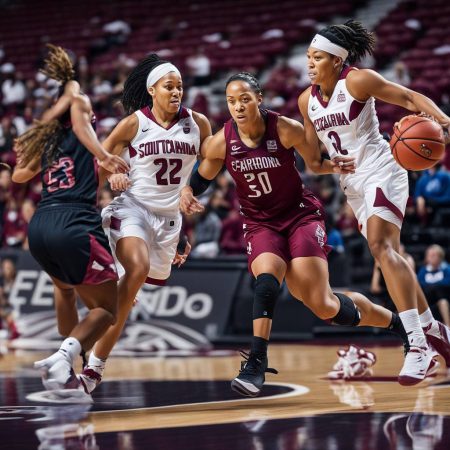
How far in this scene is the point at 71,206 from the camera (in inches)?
219

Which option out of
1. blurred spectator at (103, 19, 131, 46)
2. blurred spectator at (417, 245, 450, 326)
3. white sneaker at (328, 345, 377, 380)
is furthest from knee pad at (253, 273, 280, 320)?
blurred spectator at (103, 19, 131, 46)

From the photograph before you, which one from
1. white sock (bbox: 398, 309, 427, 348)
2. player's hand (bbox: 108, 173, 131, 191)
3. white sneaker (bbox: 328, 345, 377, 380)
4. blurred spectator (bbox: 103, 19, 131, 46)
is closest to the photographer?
player's hand (bbox: 108, 173, 131, 191)

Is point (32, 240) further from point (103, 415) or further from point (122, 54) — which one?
point (122, 54)

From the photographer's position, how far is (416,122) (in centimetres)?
604

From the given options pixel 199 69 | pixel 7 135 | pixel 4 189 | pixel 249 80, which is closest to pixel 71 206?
pixel 249 80

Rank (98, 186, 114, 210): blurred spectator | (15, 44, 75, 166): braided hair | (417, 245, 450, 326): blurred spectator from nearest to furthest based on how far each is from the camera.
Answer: (15, 44, 75, 166): braided hair < (417, 245, 450, 326): blurred spectator < (98, 186, 114, 210): blurred spectator

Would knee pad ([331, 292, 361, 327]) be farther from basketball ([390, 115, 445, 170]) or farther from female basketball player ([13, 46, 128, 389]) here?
female basketball player ([13, 46, 128, 389])

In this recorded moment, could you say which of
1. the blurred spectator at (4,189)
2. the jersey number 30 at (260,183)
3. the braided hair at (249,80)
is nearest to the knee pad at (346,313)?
the jersey number 30 at (260,183)

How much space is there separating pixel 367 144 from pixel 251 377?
69.3 inches

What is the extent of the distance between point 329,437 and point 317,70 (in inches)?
109

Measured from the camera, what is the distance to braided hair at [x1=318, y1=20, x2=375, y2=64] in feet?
20.8

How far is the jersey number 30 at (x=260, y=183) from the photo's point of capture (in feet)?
19.6

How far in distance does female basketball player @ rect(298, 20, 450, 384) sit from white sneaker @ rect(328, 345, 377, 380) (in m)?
0.63

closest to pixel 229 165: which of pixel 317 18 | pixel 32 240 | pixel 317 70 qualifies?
pixel 317 70
